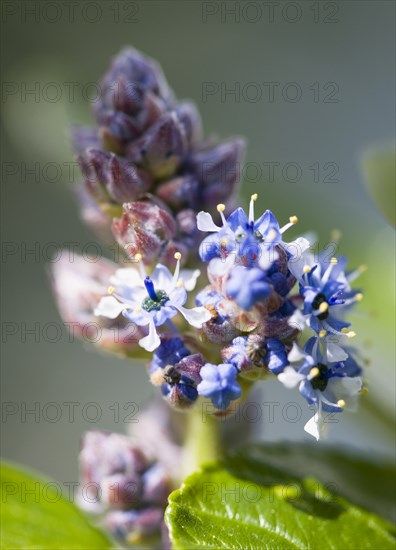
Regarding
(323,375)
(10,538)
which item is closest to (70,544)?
(10,538)

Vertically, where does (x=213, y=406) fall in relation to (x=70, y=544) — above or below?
above

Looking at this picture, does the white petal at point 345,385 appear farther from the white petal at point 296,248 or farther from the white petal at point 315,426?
the white petal at point 296,248

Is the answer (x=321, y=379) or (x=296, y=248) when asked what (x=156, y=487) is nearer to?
(x=321, y=379)

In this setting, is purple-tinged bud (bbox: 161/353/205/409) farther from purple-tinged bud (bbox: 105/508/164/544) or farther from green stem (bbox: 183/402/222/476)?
purple-tinged bud (bbox: 105/508/164/544)

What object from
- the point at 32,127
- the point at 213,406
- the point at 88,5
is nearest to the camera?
the point at 213,406

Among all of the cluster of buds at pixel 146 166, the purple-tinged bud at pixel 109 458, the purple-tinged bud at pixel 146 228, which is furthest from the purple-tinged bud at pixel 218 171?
the purple-tinged bud at pixel 109 458

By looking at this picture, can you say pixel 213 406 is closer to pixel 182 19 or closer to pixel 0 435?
pixel 0 435

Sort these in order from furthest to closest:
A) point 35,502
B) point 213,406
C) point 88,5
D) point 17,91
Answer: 1. point 88,5
2. point 17,91
3. point 35,502
4. point 213,406
